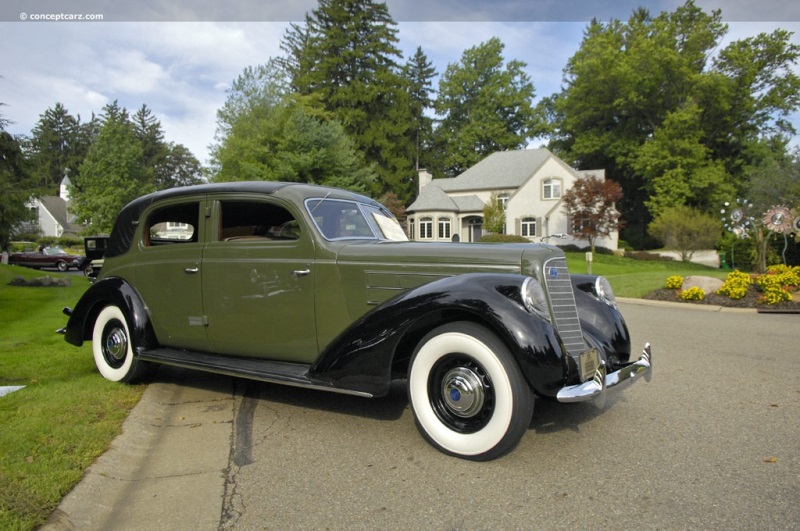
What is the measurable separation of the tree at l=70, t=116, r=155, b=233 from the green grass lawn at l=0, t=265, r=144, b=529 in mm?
44255

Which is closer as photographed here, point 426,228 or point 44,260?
point 44,260

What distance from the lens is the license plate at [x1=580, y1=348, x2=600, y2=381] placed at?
3394mm

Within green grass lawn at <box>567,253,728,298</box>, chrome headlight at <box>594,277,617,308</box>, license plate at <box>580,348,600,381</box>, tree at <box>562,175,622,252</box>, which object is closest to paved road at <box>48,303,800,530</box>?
license plate at <box>580,348,600,381</box>

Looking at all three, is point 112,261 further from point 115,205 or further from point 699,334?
point 115,205

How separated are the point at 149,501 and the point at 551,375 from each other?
2.44 metres

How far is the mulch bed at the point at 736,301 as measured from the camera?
11.5m

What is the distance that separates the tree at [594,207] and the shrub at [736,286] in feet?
71.6

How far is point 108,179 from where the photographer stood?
47.5 metres

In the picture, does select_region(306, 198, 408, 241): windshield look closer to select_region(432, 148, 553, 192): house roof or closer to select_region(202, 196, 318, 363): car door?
select_region(202, 196, 318, 363): car door

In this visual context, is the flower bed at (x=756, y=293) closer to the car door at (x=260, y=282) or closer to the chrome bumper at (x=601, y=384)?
the chrome bumper at (x=601, y=384)

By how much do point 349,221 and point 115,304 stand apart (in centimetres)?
260

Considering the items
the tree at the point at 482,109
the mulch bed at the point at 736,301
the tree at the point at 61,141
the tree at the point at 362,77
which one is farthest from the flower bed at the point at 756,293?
the tree at the point at 61,141

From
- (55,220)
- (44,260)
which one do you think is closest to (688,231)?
(44,260)

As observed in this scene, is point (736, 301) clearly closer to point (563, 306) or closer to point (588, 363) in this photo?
point (563, 306)
